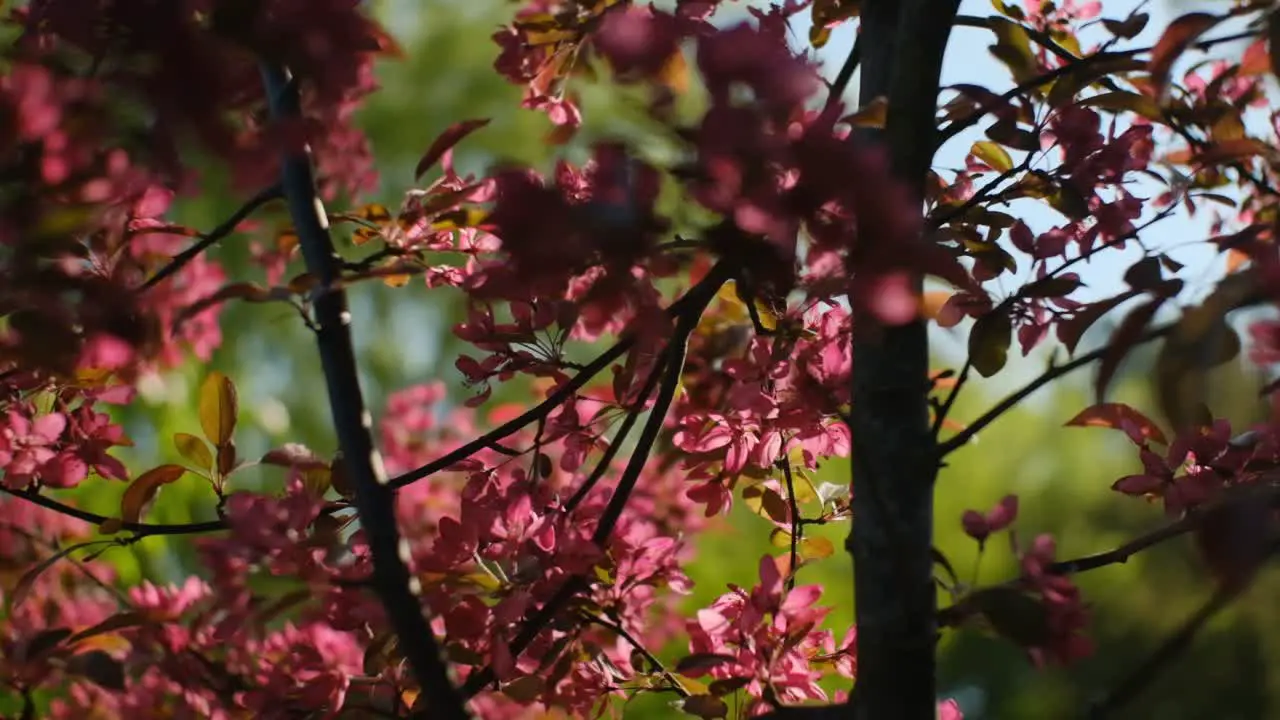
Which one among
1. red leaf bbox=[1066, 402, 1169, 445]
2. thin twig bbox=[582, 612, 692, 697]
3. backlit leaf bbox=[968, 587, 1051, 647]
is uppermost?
red leaf bbox=[1066, 402, 1169, 445]

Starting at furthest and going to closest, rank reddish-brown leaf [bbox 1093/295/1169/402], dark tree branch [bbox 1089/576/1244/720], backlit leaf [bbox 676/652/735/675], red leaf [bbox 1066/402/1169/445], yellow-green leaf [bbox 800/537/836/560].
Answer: yellow-green leaf [bbox 800/537/836/560] < red leaf [bbox 1066/402/1169/445] < backlit leaf [bbox 676/652/735/675] < reddish-brown leaf [bbox 1093/295/1169/402] < dark tree branch [bbox 1089/576/1244/720]

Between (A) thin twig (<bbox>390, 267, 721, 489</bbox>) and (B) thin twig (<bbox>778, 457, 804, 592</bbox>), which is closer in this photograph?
(A) thin twig (<bbox>390, 267, 721, 489</bbox>)

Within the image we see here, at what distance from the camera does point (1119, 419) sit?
3.63 feet

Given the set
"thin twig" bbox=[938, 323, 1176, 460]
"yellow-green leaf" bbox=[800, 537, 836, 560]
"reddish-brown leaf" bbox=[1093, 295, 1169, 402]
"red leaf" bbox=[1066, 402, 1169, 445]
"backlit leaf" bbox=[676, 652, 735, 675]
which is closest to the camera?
"reddish-brown leaf" bbox=[1093, 295, 1169, 402]

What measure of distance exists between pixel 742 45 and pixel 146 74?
0.37 metres

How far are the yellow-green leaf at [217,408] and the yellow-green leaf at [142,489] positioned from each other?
0.05m

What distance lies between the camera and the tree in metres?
0.69

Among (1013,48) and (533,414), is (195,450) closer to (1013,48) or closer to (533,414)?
(533,414)

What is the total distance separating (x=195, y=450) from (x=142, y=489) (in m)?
0.06

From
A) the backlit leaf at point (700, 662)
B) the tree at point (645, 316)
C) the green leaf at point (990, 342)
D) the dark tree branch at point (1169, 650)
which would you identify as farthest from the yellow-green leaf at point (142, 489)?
the dark tree branch at point (1169, 650)

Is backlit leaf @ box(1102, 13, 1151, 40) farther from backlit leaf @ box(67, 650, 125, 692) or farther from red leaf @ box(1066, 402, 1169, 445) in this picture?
backlit leaf @ box(67, 650, 125, 692)

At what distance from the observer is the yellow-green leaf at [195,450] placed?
1.16m

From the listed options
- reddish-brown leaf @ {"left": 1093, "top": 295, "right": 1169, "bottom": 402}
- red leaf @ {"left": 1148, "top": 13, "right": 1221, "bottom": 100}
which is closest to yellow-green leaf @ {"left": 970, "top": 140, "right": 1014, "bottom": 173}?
red leaf @ {"left": 1148, "top": 13, "right": 1221, "bottom": 100}

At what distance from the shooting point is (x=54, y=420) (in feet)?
3.82
